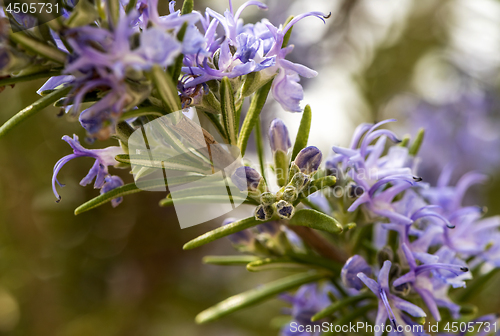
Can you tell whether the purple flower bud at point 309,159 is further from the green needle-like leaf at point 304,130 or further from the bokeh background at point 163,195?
the bokeh background at point 163,195

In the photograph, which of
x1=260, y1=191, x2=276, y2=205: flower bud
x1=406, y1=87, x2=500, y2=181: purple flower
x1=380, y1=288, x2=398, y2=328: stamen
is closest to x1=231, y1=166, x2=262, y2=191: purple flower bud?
x1=260, y1=191, x2=276, y2=205: flower bud

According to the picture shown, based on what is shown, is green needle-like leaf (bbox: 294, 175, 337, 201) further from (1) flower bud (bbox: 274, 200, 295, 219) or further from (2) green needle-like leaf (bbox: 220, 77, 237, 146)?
(2) green needle-like leaf (bbox: 220, 77, 237, 146)

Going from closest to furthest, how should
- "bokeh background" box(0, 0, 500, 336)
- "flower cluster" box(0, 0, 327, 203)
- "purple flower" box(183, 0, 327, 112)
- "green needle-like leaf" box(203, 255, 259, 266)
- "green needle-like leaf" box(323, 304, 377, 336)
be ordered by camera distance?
"flower cluster" box(0, 0, 327, 203) < "purple flower" box(183, 0, 327, 112) < "green needle-like leaf" box(323, 304, 377, 336) < "green needle-like leaf" box(203, 255, 259, 266) < "bokeh background" box(0, 0, 500, 336)

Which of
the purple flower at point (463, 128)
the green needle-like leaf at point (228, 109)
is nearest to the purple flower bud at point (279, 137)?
the green needle-like leaf at point (228, 109)

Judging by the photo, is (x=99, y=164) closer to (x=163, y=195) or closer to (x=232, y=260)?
(x=232, y=260)

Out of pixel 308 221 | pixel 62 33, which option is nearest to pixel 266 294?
pixel 308 221

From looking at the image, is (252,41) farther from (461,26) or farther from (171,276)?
(461,26)
